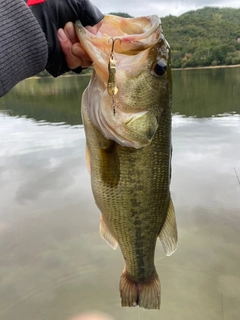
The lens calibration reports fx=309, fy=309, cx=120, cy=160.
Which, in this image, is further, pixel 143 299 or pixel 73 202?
pixel 73 202

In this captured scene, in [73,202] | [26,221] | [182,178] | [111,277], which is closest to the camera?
[111,277]

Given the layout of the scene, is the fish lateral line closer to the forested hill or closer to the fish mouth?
the fish mouth

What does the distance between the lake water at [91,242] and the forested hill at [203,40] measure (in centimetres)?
4803

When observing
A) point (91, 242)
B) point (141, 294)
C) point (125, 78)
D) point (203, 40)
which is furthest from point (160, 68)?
point (203, 40)

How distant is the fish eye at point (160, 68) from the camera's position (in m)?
1.64

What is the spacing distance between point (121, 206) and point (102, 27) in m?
1.00

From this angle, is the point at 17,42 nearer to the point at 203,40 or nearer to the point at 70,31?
the point at 70,31

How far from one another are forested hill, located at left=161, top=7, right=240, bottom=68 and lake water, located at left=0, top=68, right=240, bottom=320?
48035 mm

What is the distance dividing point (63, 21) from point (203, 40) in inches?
2993

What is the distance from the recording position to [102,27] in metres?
1.64

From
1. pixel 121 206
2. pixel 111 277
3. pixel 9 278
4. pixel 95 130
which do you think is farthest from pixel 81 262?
pixel 95 130

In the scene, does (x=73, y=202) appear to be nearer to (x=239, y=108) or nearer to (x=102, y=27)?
(x=102, y=27)

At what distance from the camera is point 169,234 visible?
2039 millimetres

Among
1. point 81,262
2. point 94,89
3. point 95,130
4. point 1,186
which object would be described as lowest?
point 1,186
